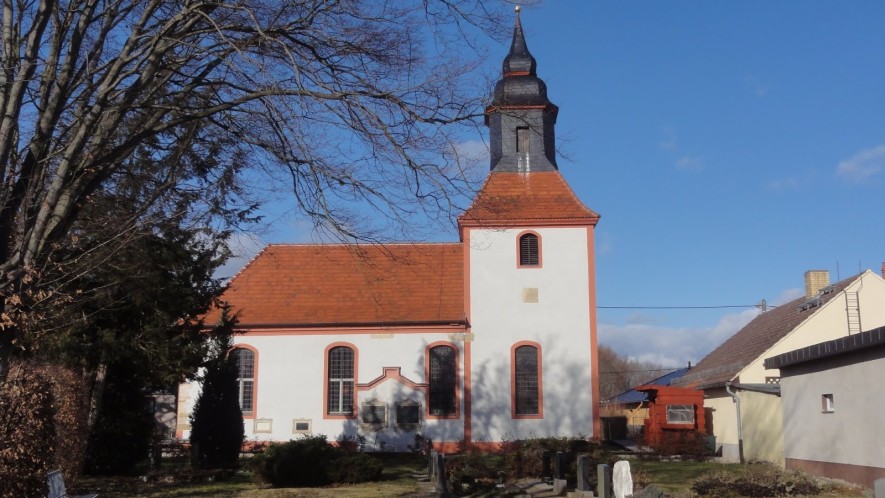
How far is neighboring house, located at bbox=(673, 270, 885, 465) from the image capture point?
24.2 m

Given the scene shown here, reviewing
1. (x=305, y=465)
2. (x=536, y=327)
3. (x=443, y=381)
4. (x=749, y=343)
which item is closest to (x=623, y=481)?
(x=305, y=465)

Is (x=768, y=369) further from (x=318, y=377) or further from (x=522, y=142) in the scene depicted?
(x=318, y=377)

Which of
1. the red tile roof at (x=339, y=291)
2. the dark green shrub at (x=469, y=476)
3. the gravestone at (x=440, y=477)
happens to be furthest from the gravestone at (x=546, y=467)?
the red tile roof at (x=339, y=291)

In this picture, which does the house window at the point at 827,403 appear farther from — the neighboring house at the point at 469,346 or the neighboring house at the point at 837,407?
the neighboring house at the point at 469,346

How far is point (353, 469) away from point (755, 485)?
8.52m

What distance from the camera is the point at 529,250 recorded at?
98.1ft

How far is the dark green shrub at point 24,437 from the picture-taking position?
905 cm

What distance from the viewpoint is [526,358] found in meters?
29.4

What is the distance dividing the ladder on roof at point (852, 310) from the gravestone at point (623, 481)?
19.7m

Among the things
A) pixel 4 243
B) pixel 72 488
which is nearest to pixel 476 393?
pixel 72 488

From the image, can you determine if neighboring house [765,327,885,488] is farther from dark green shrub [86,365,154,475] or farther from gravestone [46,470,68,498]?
dark green shrub [86,365,154,475]

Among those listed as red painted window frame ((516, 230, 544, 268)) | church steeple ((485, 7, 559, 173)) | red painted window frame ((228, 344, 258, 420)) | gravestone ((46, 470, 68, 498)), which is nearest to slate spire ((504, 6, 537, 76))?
church steeple ((485, 7, 559, 173))

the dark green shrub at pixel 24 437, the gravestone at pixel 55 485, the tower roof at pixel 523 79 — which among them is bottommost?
the gravestone at pixel 55 485

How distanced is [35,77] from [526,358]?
73.6 feet
